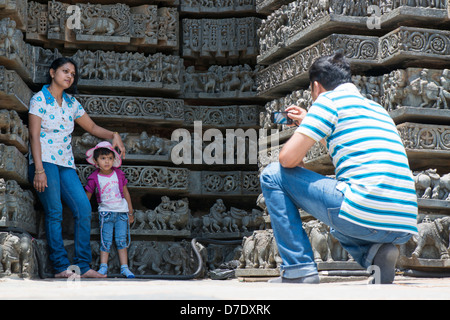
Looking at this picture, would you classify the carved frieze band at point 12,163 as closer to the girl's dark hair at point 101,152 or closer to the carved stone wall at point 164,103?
the carved stone wall at point 164,103

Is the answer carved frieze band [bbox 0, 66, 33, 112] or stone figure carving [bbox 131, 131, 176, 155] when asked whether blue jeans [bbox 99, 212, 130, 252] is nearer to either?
stone figure carving [bbox 131, 131, 176, 155]

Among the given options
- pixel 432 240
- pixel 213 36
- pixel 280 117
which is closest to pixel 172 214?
pixel 213 36

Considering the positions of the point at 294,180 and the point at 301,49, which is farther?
the point at 301,49

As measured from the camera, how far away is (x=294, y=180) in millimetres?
3971

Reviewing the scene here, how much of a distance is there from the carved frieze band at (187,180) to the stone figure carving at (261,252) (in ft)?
3.90

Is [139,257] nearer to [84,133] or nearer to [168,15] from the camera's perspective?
[84,133]

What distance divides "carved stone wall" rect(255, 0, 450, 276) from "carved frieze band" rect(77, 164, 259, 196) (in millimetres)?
1344

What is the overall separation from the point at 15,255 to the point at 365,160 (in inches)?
129

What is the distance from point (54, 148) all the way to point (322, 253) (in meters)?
2.63

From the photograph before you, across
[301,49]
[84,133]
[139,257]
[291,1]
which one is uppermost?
[291,1]

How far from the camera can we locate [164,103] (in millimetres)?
7805

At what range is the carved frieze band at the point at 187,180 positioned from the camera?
24.6ft
